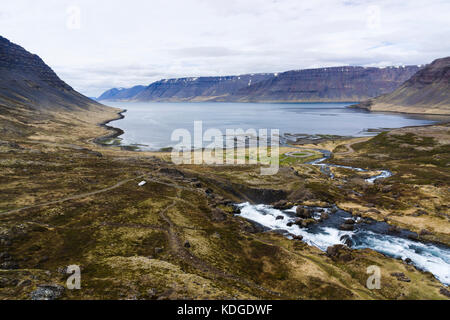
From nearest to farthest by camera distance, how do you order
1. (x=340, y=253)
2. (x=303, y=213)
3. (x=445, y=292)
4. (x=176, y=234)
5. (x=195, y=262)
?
(x=445, y=292) < (x=195, y=262) < (x=340, y=253) < (x=176, y=234) < (x=303, y=213)

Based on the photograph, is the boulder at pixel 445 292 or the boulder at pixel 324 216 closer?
the boulder at pixel 445 292

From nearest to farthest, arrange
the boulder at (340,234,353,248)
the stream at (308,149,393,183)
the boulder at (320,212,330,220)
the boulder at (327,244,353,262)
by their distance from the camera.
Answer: the boulder at (327,244,353,262), the boulder at (340,234,353,248), the boulder at (320,212,330,220), the stream at (308,149,393,183)

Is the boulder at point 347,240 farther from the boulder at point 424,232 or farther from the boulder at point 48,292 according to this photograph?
the boulder at point 48,292

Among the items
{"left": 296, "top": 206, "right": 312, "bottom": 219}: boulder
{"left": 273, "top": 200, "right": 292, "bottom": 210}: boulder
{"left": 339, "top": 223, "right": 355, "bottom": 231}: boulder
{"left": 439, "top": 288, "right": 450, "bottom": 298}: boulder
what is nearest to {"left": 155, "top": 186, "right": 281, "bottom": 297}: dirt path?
{"left": 439, "top": 288, "right": 450, "bottom": 298}: boulder

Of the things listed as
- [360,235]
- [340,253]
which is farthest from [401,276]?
[360,235]

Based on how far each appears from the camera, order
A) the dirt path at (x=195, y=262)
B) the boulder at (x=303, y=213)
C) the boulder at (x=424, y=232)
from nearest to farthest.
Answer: the dirt path at (x=195, y=262), the boulder at (x=424, y=232), the boulder at (x=303, y=213)

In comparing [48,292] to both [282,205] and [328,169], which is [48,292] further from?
[328,169]

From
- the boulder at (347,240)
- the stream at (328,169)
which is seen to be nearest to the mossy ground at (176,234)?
the boulder at (347,240)

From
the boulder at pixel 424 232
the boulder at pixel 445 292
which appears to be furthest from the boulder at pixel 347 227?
the boulder at pixel 445 292

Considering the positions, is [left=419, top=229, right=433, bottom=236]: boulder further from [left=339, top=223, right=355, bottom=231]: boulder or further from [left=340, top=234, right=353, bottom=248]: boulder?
[left=340, top=234, right=353, bottom=248]: boulder

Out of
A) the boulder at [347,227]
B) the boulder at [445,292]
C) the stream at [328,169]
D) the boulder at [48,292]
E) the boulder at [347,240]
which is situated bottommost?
the boulder at [347,240]

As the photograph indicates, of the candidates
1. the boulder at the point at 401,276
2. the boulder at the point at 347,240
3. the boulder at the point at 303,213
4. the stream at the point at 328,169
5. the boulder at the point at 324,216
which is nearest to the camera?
the boulder at the point at 401,276

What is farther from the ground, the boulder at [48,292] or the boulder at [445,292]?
the boulder at [48,292]
